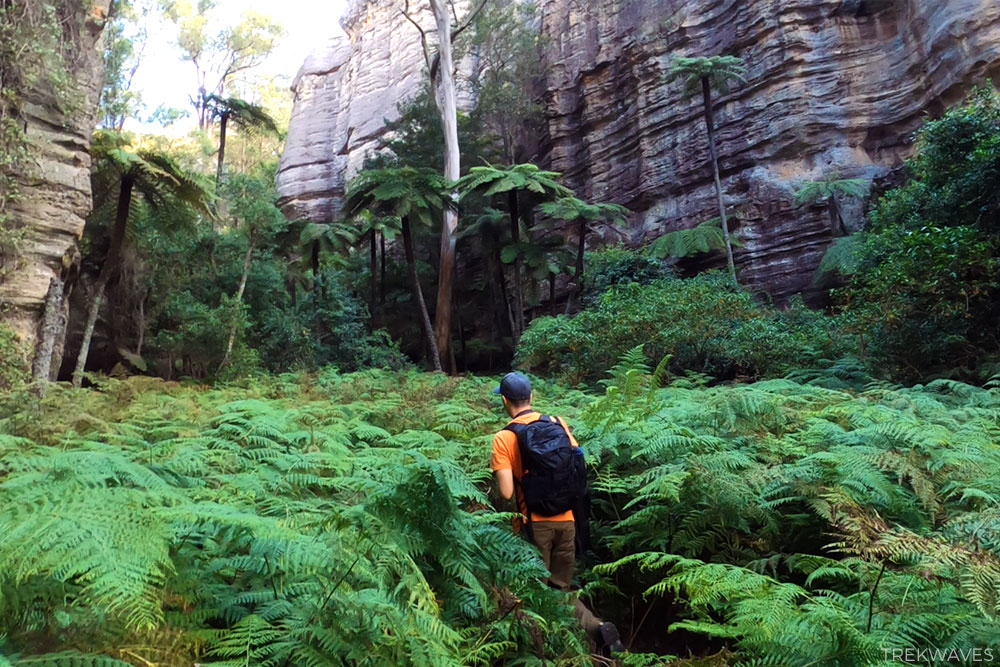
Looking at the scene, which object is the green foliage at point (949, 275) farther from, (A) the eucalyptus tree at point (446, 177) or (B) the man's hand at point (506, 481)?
(A) the eucalyptus tree at point (446, 177)

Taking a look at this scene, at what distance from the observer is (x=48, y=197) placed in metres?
10.4

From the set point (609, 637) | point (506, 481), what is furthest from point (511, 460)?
point (609, 637)

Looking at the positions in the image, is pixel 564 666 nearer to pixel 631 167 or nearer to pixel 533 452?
pixel 533 452

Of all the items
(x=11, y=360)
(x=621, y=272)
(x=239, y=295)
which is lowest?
(x=11, y=360)

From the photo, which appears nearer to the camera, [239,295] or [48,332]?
[48,332]

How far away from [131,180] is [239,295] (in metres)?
5.08

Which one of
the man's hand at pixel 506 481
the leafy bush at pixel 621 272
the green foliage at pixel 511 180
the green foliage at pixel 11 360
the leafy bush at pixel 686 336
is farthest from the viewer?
the leafy bush at pixel 621 272

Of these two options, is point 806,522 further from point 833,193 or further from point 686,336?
point 833,193

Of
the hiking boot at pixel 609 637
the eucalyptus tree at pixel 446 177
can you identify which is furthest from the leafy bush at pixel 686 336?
the hiking boot at pixel 609 637

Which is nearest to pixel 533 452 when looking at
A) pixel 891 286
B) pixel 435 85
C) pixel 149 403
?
pixel 149 403

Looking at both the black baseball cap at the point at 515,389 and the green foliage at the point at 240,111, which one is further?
the green foliage at the point at 240,111

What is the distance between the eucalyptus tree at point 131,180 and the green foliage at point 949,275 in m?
12.2

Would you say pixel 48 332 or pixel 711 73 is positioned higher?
pixel 711 73

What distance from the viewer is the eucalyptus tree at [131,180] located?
11.3 meters
